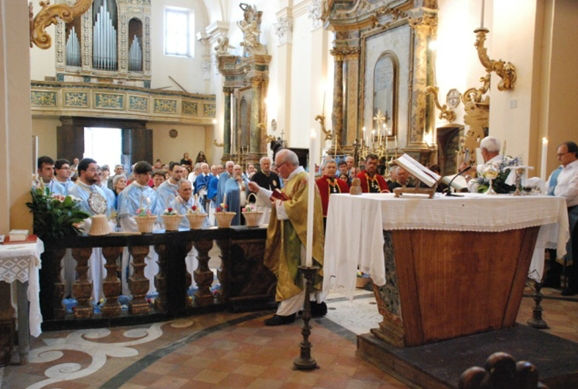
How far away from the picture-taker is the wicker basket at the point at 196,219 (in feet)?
16.7

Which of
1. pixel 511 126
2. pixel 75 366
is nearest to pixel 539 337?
pixel 75 366

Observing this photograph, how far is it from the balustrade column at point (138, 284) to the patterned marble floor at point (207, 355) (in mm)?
222

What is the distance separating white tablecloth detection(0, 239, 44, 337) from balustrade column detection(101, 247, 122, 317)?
976 mm

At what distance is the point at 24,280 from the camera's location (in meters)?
3.65

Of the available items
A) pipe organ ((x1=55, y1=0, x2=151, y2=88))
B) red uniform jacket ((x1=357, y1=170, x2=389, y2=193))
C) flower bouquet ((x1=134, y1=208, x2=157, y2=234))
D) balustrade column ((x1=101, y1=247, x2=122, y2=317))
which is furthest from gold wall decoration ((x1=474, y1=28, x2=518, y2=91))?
pipe organ ((x1=55, y1=0, x2=151, y2=88))

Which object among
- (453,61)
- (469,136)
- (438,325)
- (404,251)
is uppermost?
(453,61)

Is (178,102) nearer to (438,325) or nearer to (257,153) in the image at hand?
(257,153)

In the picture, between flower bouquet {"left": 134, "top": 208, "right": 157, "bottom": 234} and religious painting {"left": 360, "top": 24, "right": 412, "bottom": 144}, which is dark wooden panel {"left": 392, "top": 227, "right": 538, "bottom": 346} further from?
religious painting {"left": 360, "top": 24, "right": 412, "bottom": 144}

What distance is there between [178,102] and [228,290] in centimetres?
Result: 1652

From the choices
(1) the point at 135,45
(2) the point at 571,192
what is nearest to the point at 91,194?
(2) the point at 571,192

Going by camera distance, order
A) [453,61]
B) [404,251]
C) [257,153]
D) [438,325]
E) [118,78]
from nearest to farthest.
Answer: [404,251]
[438,325]
[453,61]
[257,153]
[118,78]

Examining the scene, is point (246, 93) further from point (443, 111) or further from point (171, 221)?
point (171, 221)

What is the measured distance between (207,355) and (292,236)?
1.40 m

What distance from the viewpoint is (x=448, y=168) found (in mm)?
9125
